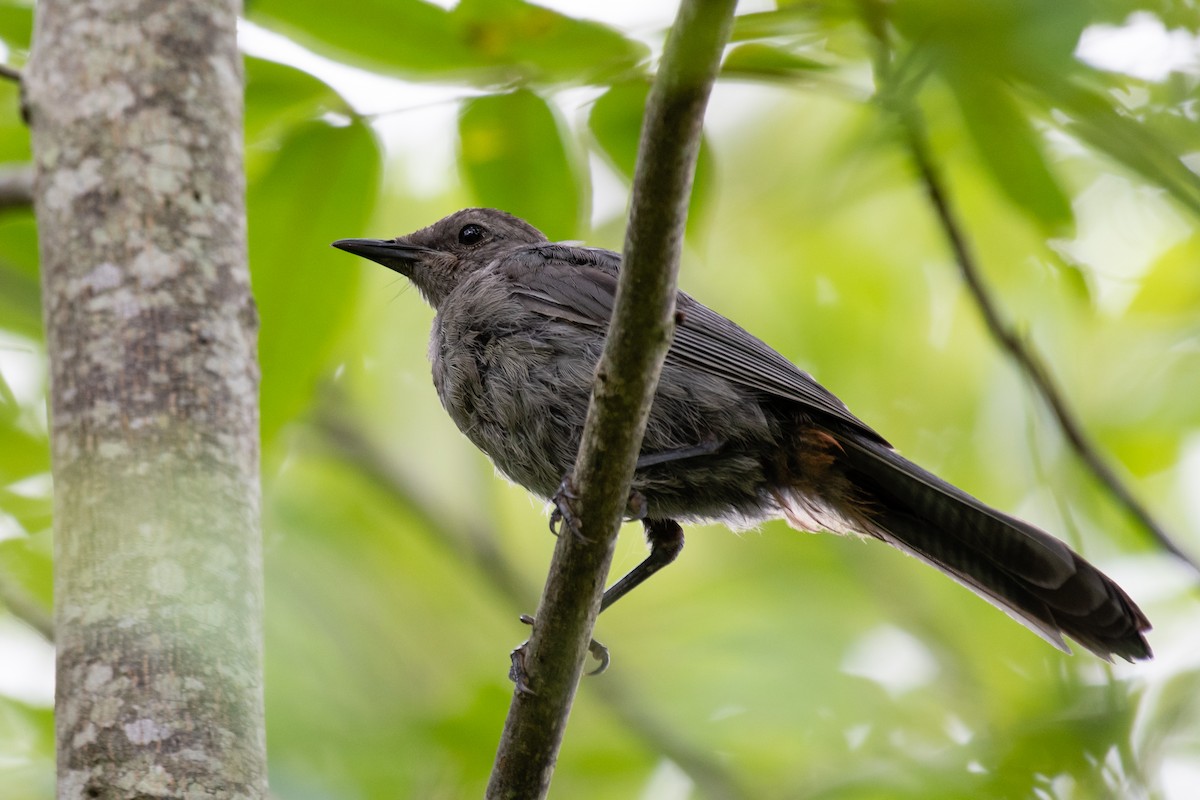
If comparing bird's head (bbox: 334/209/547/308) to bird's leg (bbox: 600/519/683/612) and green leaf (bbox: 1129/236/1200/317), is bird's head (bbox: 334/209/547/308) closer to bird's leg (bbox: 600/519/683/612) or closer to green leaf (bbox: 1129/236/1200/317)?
bird's leg (bbox: 600/519/683/612)

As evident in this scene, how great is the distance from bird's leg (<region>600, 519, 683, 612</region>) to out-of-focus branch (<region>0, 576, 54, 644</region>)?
1.71m

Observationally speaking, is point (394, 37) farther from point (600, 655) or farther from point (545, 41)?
point (600, 655)

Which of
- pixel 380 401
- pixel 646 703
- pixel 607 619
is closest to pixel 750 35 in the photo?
pixel 646 703

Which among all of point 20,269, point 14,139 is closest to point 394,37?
point 14,139

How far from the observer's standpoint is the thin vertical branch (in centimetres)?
202

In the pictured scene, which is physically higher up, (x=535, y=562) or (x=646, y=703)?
(x=535, y=562)

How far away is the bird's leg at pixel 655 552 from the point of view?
412cm

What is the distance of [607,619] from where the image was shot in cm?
555

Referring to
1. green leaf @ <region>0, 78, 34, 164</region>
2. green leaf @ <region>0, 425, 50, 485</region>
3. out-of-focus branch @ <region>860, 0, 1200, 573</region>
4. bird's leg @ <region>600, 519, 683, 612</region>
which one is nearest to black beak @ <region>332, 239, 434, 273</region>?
green leaf @ <region>0, 78, 34, 164</region>

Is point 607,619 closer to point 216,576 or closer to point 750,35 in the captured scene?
point 216,576

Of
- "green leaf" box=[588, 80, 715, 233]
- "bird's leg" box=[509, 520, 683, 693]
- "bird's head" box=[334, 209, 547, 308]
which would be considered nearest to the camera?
"green leaf" box=[588, 80, 715, 233]

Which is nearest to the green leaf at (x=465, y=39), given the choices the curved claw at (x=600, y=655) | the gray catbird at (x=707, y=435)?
the gray catbird at (x=707, y=435)

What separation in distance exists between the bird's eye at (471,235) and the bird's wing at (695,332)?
617 millimetres

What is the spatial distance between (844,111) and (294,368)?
1.69m
